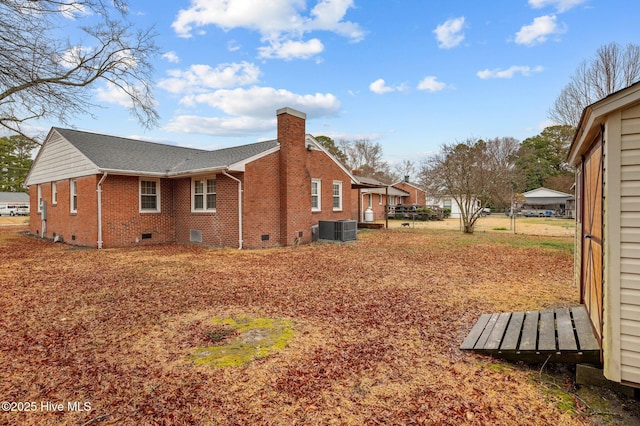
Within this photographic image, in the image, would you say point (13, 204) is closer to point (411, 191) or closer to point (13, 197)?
point (13, 197)

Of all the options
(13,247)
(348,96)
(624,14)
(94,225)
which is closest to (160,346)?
(94,225)

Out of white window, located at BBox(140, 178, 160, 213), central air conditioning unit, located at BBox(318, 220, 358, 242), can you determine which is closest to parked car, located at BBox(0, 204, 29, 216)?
white window, located at BBox(140, 178, 160, 213)

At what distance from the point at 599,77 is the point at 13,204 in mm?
65800

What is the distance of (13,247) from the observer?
43.1 ft

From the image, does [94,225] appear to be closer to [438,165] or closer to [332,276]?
[332,276]

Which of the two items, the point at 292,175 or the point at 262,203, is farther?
the point at 292,175

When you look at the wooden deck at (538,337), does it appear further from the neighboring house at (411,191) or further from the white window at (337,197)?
the neighboring house at (411,191)

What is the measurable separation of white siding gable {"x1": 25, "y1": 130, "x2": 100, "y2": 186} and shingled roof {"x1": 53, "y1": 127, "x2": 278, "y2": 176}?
348mm

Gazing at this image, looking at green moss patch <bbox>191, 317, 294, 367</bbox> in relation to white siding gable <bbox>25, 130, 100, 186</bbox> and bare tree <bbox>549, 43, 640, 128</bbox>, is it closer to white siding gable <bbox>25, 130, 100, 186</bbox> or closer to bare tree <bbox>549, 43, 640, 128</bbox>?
white siding gable <bbox>25, 130, 100, 186</bbox>

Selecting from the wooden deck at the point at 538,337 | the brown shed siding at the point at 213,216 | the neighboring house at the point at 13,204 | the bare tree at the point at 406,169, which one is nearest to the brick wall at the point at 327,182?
the brown shed siding at the point at 213,216

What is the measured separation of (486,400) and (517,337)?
4.04ft

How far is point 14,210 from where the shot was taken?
45.6 m

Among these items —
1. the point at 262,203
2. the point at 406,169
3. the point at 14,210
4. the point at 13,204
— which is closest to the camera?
the point at 262,203

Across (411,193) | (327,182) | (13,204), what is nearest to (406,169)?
(411,193)
